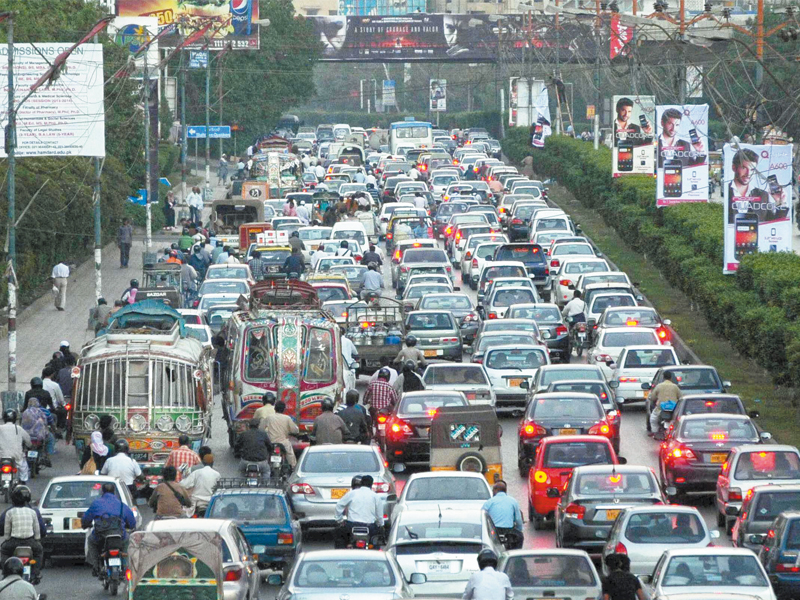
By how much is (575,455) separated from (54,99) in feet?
51.9

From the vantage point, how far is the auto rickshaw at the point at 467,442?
83.6 ft

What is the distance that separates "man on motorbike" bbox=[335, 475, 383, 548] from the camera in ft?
69.5

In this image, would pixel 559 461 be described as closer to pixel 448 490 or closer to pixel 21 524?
pixel 448 490

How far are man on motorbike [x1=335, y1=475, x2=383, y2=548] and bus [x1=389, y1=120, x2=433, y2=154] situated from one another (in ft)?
276

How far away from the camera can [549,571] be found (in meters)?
17.4

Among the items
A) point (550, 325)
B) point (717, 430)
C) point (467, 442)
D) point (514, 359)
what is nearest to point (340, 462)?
point (467, 442)

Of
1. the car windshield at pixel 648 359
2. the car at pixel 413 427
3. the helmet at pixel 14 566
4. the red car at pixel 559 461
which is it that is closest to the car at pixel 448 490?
the red car at pixel 559 461

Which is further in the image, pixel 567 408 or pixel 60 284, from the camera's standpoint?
pixel 60 284

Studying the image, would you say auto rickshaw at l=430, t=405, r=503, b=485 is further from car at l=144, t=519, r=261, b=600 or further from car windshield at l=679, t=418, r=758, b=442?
car at l=144, t=519, r=261, b=600

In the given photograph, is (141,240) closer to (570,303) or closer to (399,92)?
(570,303)

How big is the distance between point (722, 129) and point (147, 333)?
98.9 metres

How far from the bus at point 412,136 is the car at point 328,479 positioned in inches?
3226

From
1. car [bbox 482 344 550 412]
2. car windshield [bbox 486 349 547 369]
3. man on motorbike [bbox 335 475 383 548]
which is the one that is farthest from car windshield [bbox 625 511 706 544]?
car windshield [bbox 486 349 547 369]

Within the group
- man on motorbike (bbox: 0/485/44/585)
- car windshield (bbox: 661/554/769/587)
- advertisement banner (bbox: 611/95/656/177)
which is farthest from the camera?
advertisement banner (bbox: 611/95/656/177)
